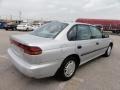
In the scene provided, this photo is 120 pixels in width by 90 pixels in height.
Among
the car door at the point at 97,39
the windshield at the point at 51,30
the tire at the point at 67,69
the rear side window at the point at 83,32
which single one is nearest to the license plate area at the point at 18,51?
the windshield at the point at 51,30

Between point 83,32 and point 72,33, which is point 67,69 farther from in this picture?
point 83,32

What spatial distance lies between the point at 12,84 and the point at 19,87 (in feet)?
0.78

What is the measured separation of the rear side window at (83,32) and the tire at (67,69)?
695 millimetres

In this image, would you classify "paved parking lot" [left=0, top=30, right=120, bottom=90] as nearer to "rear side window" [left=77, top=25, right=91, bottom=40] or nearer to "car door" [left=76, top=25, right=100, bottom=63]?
"car door" [left=76, top=25, right=100, bottom=63]

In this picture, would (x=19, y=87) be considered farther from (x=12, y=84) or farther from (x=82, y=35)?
(x=82, y=35)

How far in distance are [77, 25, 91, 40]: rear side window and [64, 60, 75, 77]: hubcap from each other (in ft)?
2.36

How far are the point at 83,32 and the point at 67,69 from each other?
124 cm

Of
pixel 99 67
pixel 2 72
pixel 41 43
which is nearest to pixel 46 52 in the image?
pixel 41 43

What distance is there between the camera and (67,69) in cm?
375

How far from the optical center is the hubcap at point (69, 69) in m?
3.72

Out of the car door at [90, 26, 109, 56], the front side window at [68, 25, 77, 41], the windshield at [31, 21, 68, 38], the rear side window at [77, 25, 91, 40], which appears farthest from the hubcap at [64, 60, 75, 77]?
the car door at [90, 26, 109, 56]

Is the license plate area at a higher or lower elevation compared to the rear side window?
lower

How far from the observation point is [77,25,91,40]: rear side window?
161 inches

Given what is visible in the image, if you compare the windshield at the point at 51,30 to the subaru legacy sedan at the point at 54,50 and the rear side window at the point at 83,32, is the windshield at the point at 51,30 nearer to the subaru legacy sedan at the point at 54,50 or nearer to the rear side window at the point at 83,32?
the subaru legacy sedan at the point at 54,50
